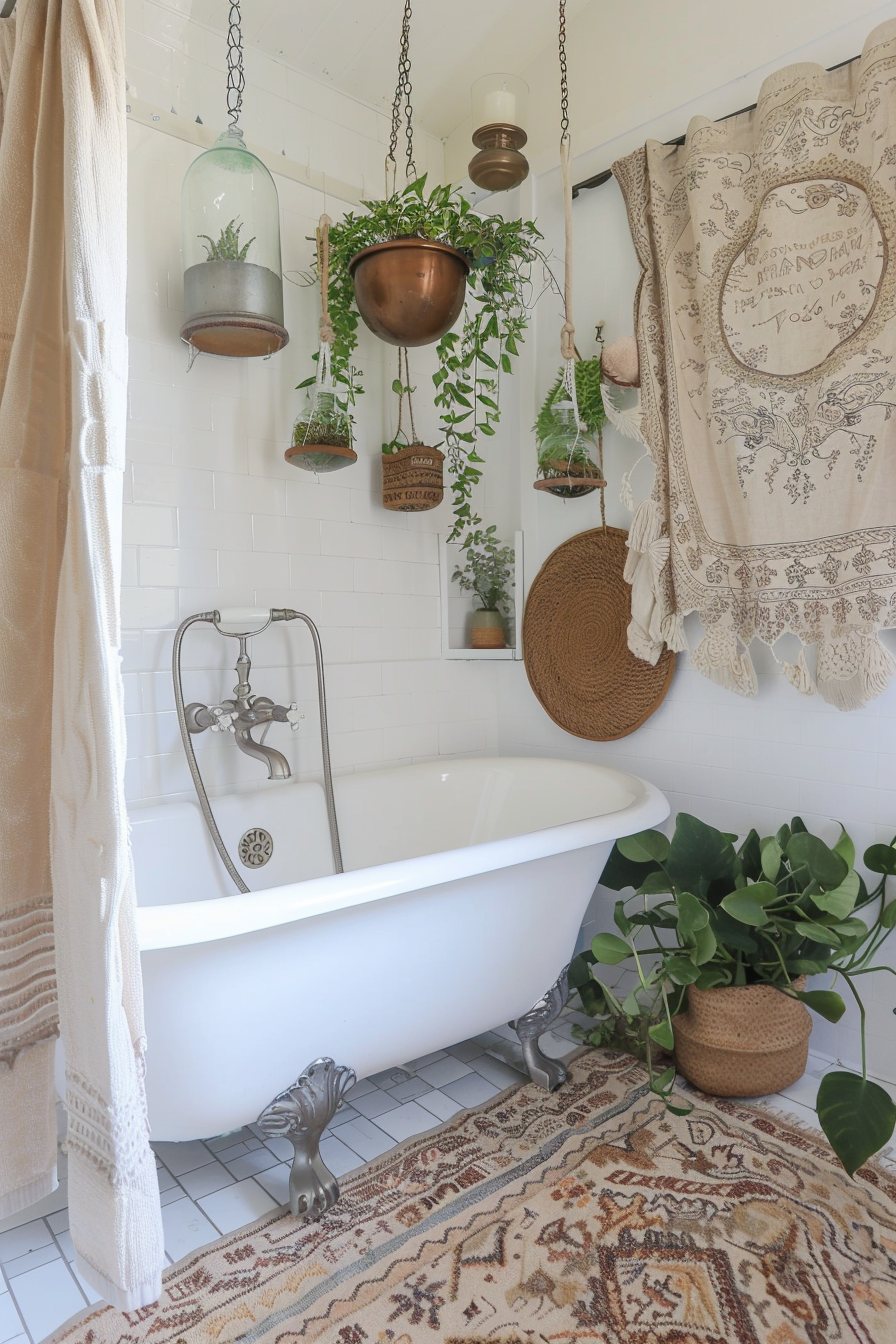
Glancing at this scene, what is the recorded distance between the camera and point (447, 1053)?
2.11 metres

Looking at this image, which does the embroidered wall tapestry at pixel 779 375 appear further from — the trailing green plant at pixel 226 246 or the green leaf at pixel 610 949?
the trailing green plant at pixel 226 246

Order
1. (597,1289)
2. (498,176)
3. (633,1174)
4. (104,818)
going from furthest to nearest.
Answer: (498,176), (633,1174), (597,1289), (104,818)

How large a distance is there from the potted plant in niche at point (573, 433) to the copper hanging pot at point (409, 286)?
17.9 inches

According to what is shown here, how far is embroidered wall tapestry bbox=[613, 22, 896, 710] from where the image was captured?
1768 mm

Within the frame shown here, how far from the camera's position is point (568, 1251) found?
4.61 feet

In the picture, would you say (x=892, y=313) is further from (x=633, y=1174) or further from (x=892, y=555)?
(x=633, y=1174)

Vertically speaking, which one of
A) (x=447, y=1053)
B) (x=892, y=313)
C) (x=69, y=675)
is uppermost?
(x=892, y=313)

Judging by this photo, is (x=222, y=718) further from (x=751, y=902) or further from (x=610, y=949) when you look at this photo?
(x=751, y=902)

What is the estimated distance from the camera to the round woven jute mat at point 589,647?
237cm

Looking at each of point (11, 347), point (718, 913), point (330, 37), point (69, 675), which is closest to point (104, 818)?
point (69, 675)

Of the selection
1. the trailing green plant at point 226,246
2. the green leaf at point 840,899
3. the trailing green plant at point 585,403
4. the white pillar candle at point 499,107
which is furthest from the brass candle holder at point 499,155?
the green leaf at point 840,899

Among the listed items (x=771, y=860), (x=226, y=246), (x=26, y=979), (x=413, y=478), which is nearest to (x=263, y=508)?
(x=413, y=478)

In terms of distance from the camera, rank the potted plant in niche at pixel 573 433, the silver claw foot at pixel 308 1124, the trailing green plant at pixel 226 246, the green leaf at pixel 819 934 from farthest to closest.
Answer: the potted plant in niche at pixel 573 433 < the trailing green plant at pixel 226 246 < the green leaf at pixel 819 934 < the silver claw foot at pixel 308 1124

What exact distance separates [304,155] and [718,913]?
7.95 ft
